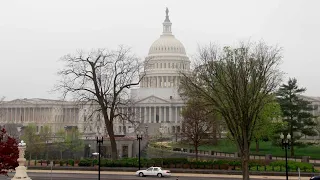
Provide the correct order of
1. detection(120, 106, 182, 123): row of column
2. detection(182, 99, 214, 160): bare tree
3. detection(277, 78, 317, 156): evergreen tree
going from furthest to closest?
detection(120, 106, 182, 123): row of column → detection(277, 78, 317, 156): evergreen tree → detection(182, 99, 214, 160): bare tree

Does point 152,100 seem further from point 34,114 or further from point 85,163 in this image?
point 85,163

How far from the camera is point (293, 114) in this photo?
73.2 metres

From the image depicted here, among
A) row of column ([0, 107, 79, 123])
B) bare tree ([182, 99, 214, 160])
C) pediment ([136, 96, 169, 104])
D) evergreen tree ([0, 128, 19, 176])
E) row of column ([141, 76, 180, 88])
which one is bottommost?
evergreen tree ([0, 128, 19, 176])

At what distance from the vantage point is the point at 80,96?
2210 inches

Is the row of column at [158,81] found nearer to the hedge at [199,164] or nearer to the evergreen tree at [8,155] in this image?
the hedge at [199,164]

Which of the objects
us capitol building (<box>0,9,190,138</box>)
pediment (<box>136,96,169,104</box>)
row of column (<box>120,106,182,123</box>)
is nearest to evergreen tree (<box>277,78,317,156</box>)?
us capitol building (<box>0,9,190,138</box>)

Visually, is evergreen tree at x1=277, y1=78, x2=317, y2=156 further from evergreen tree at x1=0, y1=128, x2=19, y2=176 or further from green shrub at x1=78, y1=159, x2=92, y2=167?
evergreen tree at x1=0, y1=128, x2=19, y2=176

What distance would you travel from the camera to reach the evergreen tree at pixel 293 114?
234ft

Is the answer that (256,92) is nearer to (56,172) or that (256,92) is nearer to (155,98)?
(56,172)

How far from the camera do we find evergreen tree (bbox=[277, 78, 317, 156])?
7119 centimetres

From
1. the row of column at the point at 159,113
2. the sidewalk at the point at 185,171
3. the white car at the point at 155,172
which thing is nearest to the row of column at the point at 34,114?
the row of column at the point at 159,113

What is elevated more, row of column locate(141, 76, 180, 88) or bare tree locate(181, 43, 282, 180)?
row of column locate(141, 76, 180, 88)

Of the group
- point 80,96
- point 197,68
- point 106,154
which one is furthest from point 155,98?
point 197,68

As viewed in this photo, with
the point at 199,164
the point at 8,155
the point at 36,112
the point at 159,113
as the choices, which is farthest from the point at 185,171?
the point at 36,112
